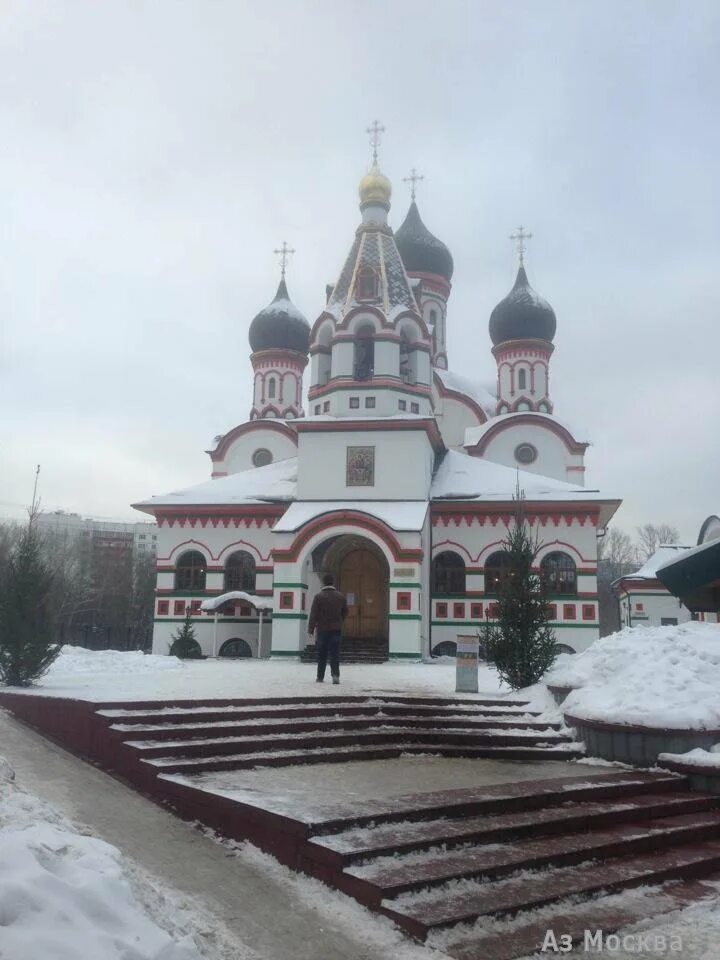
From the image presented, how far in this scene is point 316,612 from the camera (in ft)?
38.7

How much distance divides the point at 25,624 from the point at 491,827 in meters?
7.65

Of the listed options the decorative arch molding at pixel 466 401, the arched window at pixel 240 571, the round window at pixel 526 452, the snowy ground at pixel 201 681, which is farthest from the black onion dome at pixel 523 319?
the snowy ground at pixel 201 681

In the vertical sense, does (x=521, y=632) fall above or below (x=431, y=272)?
below

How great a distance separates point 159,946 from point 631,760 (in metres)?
5.52

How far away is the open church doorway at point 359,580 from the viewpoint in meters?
21.5

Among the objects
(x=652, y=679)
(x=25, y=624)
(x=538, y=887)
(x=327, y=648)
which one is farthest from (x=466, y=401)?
(x=538, y=887)

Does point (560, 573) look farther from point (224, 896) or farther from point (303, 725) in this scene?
point (224, 896)

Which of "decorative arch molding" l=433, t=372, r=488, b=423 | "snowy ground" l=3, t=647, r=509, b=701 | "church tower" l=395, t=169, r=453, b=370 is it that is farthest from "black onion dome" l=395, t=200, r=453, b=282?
"snowy ground" l=3, t=647, r=509, b=701

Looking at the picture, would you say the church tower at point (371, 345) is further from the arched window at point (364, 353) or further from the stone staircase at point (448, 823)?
the stone staircase at point (448, 823)

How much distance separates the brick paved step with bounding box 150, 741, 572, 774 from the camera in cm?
661

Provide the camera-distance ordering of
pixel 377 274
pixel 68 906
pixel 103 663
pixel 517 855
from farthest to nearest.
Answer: pixel 377 274, pixel 103 663, pixel 517 855, pixel 68 906

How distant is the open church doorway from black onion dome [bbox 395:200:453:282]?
1553 centimetres

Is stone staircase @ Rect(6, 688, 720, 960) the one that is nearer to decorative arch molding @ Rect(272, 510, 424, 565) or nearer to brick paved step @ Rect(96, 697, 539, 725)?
brick paved step @ Rect(96, 697, 539, 725)

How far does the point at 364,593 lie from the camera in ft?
71.6
